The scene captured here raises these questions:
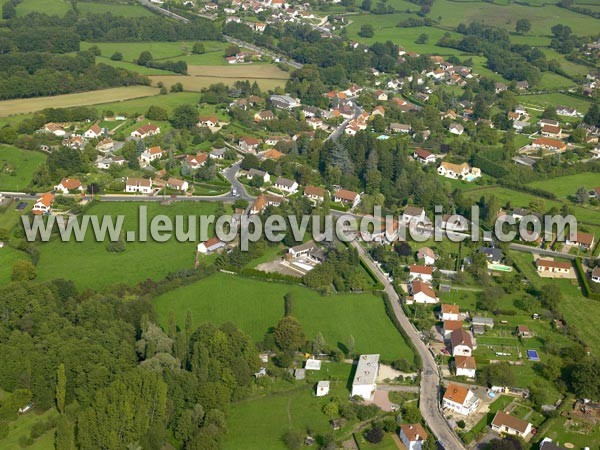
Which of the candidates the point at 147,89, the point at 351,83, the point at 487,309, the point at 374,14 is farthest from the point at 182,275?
the point at 374,14

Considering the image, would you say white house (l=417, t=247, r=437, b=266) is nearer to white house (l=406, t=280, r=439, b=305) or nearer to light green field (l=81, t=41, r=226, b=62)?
white house (l=406, t=280, r=439, b=305)

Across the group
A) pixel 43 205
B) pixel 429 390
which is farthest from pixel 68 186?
pixel 429 390

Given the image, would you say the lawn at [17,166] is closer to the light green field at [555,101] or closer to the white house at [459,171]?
the white house at [459,171]

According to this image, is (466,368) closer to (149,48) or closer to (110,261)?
(110,261)

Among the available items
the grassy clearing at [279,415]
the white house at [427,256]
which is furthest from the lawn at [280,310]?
the white house at [427,256]

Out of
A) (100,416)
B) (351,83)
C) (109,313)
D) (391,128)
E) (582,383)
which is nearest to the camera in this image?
(100,416)

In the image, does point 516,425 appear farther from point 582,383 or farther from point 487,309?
point 487,309
